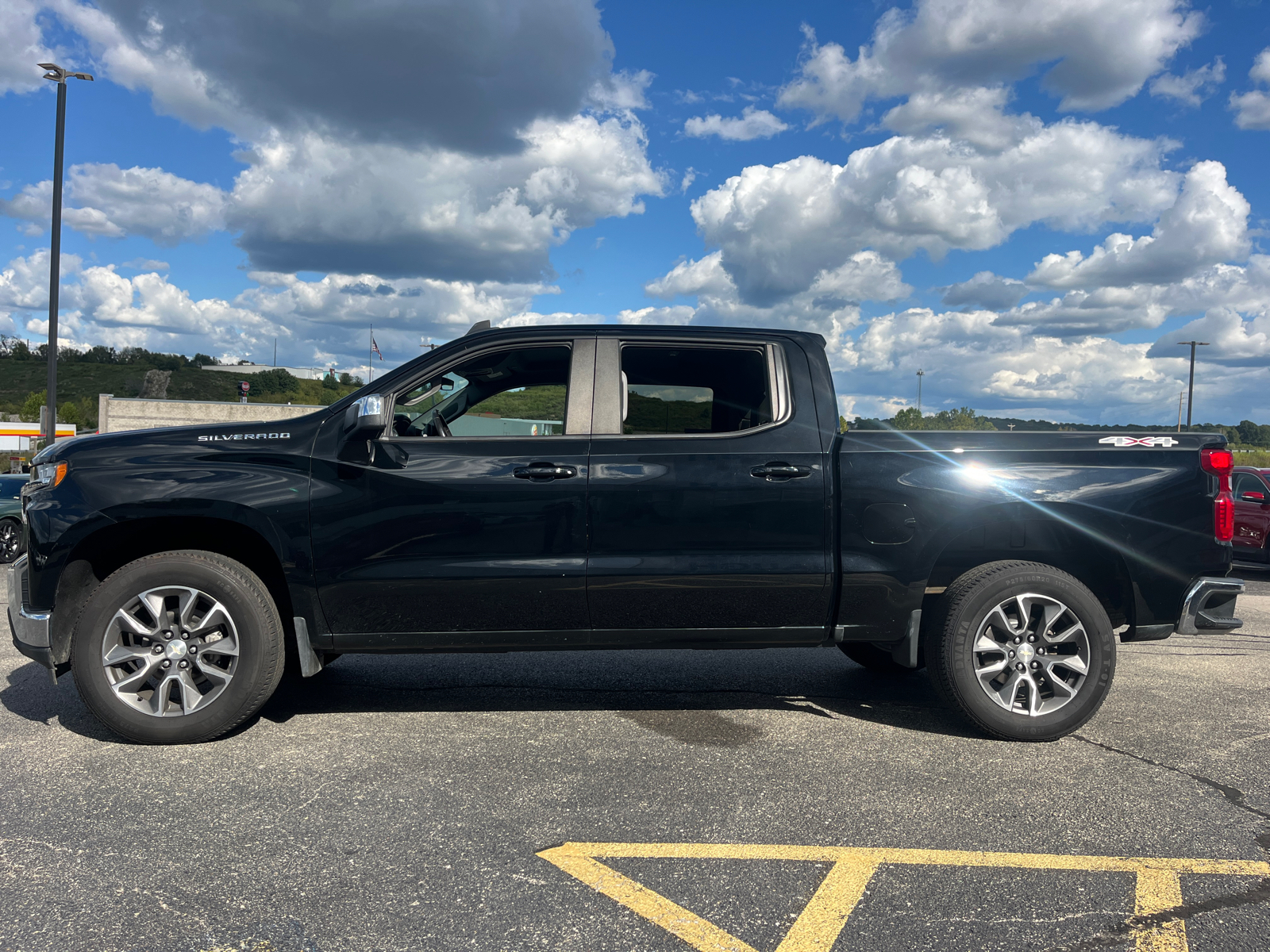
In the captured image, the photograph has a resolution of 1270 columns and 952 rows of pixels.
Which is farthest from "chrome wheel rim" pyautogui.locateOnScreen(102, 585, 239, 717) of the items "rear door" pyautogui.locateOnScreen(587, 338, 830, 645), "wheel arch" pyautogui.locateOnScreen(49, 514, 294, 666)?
"rear door" pyautogui.locateOnScreen(587, 338, 830, 645)

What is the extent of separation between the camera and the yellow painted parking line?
→ 2.61 m

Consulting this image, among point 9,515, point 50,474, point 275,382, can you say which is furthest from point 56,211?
point 275,382

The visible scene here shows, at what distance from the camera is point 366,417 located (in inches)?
161

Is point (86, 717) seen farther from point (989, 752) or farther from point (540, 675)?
point (989, 752)

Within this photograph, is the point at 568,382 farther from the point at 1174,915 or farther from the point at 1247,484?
the point at 1247,484

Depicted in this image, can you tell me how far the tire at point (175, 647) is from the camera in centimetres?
416

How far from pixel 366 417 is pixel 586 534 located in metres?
1.11

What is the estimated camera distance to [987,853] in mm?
3154

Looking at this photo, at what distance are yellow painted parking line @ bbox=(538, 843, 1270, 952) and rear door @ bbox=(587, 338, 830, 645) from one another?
1.28 metres

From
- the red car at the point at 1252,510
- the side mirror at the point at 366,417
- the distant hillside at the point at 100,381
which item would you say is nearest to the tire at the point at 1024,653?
the side mirror at the point at 366,417

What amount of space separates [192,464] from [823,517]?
290 cm

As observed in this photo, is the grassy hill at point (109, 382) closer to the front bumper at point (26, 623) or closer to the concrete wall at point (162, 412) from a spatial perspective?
the concrete wall at point (162, 412)

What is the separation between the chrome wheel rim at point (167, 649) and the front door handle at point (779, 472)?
8.21 ft

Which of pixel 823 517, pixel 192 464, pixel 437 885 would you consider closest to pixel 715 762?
pixel 823 517
